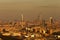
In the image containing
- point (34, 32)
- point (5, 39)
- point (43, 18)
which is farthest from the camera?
point (43, 18)

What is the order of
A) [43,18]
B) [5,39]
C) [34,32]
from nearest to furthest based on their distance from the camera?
[5,39] < [34,32] < [43,18]

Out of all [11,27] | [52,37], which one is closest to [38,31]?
[52,37]

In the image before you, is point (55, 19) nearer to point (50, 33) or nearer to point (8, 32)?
point (50, 33)

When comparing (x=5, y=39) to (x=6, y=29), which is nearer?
(x=5, y=39)

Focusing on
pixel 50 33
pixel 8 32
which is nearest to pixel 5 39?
pixel 8 32

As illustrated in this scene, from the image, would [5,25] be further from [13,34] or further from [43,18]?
[43,18]

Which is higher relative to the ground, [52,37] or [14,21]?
[14,21]

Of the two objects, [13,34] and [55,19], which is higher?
[55,19]
